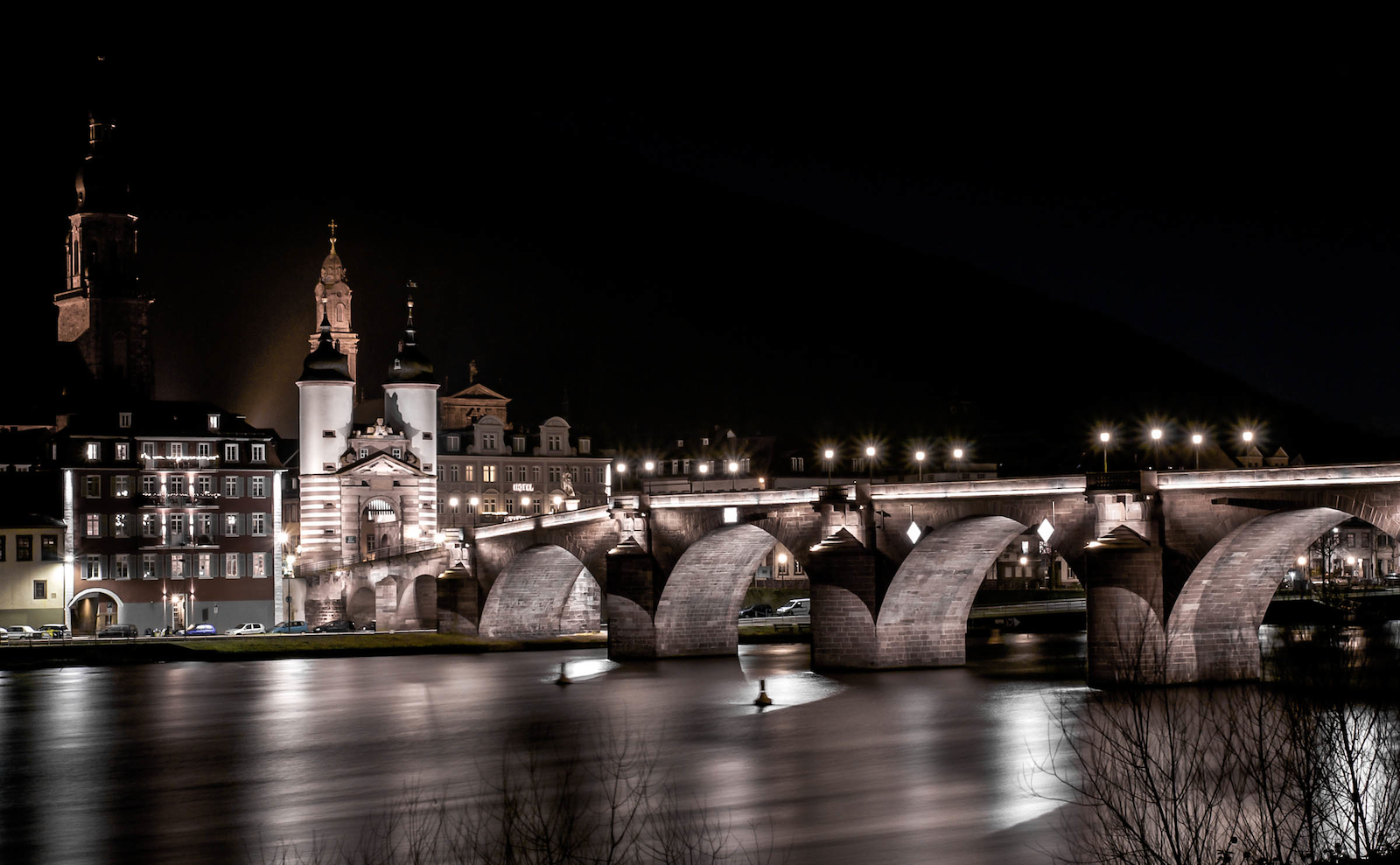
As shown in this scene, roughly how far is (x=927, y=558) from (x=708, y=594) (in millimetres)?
15120

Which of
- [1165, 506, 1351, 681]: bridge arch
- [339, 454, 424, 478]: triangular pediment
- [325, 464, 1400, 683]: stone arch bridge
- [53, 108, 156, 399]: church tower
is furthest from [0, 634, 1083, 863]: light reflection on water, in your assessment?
[53, 108, 156, 399]: church tower

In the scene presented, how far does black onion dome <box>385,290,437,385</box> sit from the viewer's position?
10169cm

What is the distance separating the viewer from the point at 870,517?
5944cm

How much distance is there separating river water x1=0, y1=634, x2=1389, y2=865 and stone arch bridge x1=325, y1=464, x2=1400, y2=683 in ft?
7.66

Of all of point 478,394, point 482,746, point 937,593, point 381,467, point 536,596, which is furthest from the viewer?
point 478,394

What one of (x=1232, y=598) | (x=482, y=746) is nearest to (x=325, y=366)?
(x=482, y=746)

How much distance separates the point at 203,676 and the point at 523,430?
168ft

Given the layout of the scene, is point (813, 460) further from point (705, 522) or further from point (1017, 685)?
point (1017, 685)

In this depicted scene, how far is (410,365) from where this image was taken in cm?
10225

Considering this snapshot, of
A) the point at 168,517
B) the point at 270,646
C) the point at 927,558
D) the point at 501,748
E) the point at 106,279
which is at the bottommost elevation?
the point at 501,748

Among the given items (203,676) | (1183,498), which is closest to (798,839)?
(1183,498)

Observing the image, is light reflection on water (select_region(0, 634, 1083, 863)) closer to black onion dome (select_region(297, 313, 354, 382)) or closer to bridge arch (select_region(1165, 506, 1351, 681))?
bridge arch (select_region(1165, 506, 1351, 681))

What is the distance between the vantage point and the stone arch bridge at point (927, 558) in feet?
156

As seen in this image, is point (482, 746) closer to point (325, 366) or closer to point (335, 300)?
→ point (325, 366)
